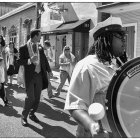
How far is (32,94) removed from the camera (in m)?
4.66

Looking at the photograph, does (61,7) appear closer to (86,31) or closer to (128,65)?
(86,31)

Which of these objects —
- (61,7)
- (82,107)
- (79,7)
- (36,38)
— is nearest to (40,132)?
(36,38)

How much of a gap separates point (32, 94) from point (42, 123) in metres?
0.55

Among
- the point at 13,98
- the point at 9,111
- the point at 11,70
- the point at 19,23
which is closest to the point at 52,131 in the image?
the point at 9,111

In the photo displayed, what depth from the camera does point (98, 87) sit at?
1.56m

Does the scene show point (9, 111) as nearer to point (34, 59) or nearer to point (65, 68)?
point (34, 59)

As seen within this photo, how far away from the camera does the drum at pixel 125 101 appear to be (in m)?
1.37

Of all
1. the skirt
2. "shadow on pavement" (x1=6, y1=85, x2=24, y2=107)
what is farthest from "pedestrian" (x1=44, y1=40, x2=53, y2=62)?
"shadow on pavement" (x1=6, y1=85, x2=24, y2=107)

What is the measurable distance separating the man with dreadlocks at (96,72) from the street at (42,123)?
2577 mm

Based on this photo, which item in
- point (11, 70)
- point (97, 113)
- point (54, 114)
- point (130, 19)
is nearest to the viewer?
point (97, 113)

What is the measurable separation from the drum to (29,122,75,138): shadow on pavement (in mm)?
2723

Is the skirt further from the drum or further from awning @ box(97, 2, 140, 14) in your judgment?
the drum

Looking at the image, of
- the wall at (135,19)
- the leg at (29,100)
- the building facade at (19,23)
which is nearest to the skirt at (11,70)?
the leg at (29,100)

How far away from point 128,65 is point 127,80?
84 millimetres
